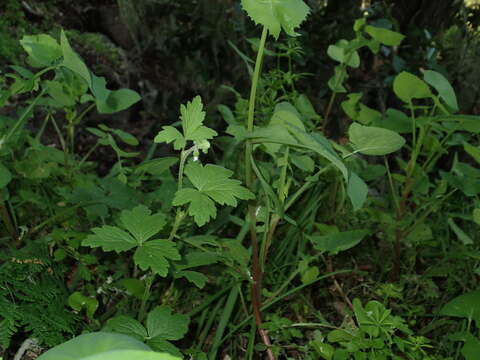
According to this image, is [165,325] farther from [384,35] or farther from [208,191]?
[384,35]

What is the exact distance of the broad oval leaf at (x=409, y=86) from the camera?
38.0 inches

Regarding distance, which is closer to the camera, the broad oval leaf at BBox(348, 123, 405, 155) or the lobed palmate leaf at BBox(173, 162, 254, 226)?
the lobed palmate leaf at BBox(173, 162, 254, 226)

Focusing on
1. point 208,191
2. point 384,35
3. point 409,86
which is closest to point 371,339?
point 208,191

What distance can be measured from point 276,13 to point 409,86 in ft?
1.55

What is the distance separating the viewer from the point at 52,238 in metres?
1.01

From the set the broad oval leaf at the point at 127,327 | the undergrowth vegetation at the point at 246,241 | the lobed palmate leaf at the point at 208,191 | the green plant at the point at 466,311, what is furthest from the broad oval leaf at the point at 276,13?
the green plant at the point at 466,311

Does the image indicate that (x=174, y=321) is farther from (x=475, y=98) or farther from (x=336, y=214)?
(x=475, y=98)

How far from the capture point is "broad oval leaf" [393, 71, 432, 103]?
3.16 ft

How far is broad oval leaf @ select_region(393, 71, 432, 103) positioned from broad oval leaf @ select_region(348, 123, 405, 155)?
0.73ft

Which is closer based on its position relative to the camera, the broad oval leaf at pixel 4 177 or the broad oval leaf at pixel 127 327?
the broad oval leaf at pixel 127 327

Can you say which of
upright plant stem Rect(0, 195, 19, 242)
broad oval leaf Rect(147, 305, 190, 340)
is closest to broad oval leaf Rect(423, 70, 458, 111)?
broad oval leaf Rect(147, 305, 190, 340)

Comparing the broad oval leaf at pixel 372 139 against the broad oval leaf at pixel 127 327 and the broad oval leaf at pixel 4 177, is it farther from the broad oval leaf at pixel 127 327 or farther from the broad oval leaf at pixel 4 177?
the broad oval leaf at pixel 4 177

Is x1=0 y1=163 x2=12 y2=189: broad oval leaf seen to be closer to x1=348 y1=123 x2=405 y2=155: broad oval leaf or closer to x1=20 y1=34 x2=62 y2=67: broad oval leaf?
x1=20 y1=34 x2=62 y2=67: broad oval leaf

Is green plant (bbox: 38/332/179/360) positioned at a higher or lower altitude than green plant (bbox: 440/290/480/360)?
higher
